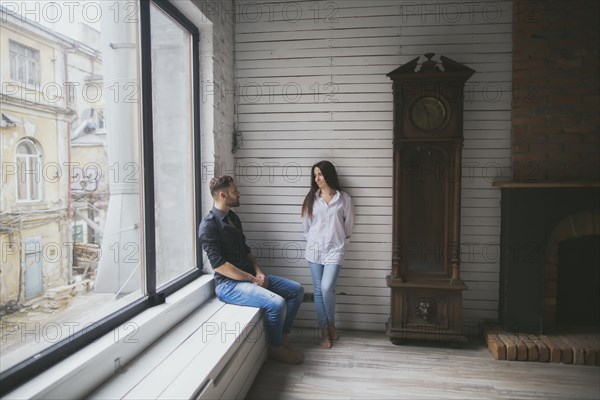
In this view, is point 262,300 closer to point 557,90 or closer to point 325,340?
point 325,340

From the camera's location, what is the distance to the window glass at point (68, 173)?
1.63 metres

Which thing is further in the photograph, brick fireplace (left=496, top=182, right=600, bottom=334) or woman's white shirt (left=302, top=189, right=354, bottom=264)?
woman's white shirt (left=302, top=189, right=354, bottom=264)

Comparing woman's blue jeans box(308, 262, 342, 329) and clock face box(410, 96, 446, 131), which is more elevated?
clock face box(410, 96, 446, 131)

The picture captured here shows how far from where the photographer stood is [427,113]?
10.7ft

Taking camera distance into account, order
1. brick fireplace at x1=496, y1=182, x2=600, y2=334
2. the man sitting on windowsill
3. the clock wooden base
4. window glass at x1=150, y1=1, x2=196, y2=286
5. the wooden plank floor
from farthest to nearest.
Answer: the clock wooden base
brick fireplace at x1=496, y1=182, x2=600, y2=334
window glass at x1=150, y1=1, x2=196, y2=286
the man sitting on windowsill
the wooden plank floor

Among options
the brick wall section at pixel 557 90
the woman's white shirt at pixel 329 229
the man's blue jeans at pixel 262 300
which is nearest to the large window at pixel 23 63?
the man's blue jeans at pixel 262 300

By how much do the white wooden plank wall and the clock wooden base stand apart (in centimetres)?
36

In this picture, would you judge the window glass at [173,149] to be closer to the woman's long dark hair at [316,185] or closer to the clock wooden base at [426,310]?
the woman's long dark hair at [316,185]

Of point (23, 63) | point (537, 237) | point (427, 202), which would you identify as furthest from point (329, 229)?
point (23, 63)

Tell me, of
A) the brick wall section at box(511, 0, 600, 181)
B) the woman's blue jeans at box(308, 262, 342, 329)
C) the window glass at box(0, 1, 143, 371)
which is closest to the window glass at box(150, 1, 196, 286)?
the window glass at box(0, 1, 143, 371)

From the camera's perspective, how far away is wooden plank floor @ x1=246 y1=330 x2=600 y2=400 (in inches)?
104

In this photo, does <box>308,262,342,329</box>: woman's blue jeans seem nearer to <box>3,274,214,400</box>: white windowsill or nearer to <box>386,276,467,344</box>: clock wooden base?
<box>386,276,467,344</box>: clock wooden base

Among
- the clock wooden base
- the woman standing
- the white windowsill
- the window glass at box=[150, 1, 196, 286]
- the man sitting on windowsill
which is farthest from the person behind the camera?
the woman standing

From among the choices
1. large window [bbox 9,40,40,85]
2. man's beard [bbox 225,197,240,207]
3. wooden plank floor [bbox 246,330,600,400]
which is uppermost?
large window [bbox 9,40,40,85]
